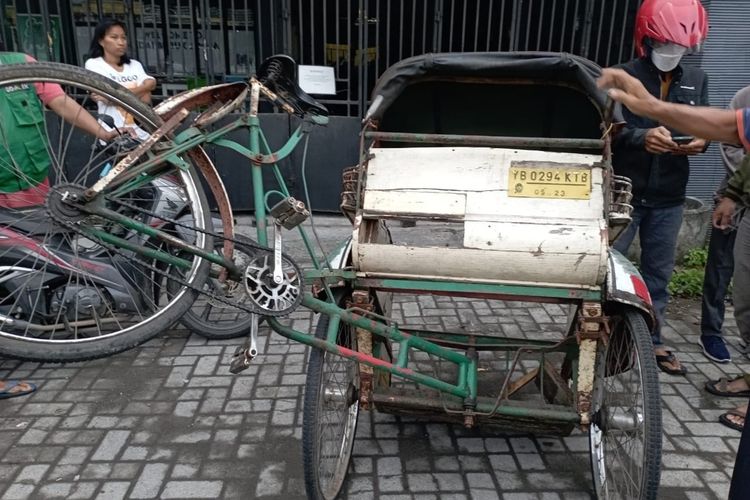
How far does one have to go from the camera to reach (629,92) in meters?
2.17

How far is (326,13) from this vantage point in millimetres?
5977

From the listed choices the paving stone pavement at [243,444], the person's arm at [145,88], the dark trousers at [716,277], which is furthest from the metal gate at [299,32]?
the paving stone pavement at [243,444]

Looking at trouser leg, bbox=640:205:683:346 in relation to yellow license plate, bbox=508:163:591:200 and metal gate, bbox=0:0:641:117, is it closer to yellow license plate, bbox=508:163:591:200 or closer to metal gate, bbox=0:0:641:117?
yellow license plate, bbox=508:163:591:200

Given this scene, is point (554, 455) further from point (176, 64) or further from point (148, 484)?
point (176, 64)

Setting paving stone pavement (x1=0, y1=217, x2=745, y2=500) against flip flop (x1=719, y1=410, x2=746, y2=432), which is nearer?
paving stone pavement (x1=0, y1=217, x2=745, y2=500)

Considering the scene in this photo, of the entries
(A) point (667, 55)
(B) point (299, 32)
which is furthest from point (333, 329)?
(B) point (299, 32)

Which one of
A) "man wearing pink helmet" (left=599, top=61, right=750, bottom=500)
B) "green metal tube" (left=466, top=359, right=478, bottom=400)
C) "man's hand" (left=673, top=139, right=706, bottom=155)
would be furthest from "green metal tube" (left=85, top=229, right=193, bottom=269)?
"man's hand" (left=673, top=139, right=706, bottom=155)

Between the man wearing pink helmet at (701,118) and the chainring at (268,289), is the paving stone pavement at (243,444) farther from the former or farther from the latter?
the chainring at (268,289)

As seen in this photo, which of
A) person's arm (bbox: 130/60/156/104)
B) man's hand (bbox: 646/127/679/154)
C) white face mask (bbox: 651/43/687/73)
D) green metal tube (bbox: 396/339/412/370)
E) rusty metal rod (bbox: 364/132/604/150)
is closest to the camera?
green metal tube (bbox: 396/339/412/370)

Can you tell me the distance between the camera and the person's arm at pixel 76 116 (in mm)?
2545

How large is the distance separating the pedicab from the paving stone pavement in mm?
277

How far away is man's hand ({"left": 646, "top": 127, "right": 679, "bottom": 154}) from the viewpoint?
3188mm

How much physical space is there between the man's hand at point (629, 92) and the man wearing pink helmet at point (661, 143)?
112cm

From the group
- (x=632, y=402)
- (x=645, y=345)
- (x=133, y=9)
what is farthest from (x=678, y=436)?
(x=133, y=9)
